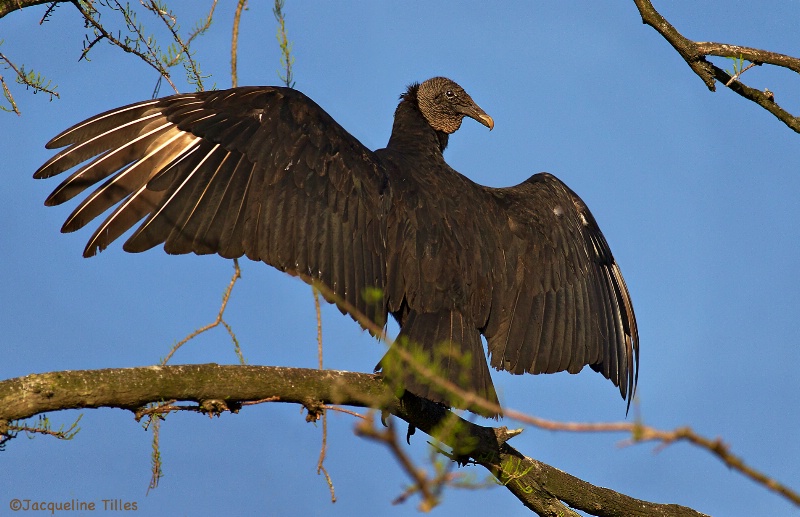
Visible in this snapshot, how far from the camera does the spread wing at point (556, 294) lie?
4133mm

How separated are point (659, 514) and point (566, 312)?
113cm

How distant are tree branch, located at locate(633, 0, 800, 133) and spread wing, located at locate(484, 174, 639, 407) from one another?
1.17 meters

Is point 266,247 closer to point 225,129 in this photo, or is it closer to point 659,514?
point 225,129

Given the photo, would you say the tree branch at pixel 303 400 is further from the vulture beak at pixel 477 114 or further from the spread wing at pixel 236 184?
the vulture beak at pixel 477 114

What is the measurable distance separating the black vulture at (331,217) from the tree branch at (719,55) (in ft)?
3.69

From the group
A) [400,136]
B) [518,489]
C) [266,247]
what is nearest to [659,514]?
[518,489]

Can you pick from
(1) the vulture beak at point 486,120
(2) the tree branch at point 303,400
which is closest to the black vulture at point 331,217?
(2) the tree branch at point 303,400

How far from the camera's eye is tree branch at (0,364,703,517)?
273 cm

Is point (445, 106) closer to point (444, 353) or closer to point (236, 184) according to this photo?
point (236, 184)

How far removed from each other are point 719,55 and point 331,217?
1.62 m

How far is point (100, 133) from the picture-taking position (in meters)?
3.60

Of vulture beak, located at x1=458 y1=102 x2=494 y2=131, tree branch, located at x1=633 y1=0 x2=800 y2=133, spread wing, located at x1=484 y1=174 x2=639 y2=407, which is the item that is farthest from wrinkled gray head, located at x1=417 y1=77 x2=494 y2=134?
tree branch, located at x1=633 y1=0 x2=800 y2=133

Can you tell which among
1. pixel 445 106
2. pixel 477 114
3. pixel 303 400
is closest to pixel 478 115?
pixel 477 114

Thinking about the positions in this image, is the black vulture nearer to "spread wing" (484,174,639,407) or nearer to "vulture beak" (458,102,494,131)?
"spread wing" (484,174,639,407)
